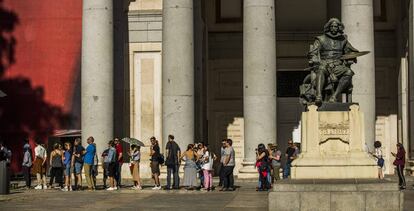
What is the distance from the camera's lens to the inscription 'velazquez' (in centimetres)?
2306

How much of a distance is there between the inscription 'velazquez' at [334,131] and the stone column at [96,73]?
1694 cm

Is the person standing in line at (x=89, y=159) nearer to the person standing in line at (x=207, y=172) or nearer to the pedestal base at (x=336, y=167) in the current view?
the person standing in line at (x=207, y=172)

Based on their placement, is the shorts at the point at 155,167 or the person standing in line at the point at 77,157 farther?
the person standing in line at the point at 77,157

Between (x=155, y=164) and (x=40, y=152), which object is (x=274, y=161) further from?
(x=40, y=152)

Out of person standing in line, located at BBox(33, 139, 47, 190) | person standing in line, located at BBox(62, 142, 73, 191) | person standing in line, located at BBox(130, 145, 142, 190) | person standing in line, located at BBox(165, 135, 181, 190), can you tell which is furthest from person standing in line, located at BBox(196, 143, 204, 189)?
person standing in line, located at BBox(33, 139, 47, 190)

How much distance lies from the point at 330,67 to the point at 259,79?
13.6 m

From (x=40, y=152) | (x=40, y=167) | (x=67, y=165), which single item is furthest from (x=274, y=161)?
(x=40, y=152)

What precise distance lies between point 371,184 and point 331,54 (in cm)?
400

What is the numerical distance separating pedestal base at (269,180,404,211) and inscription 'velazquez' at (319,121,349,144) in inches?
58.7

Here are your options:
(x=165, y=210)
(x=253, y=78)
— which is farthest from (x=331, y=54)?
(x=253, y=78)

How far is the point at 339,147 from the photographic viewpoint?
910 inches

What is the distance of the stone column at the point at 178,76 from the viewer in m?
37.6

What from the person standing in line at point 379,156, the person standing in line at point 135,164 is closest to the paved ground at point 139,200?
the person standing in line at point 135,164

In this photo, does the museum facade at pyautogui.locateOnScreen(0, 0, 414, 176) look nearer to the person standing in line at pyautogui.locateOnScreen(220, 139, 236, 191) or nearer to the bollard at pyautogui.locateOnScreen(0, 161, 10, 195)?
the person standing in line at pyautogui.locateOnScreen(220, 139, 236, 191)
